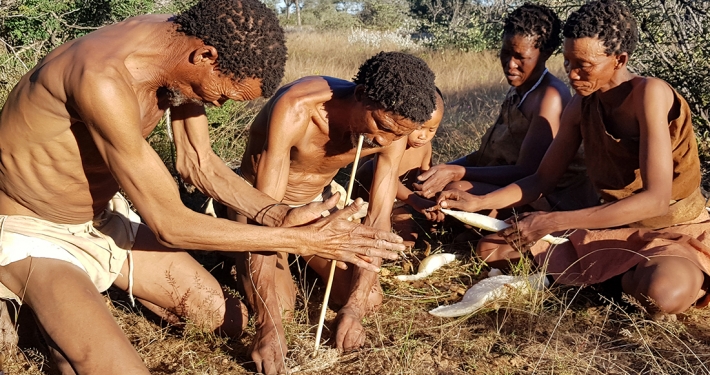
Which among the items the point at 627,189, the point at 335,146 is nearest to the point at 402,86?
the point at 335,146

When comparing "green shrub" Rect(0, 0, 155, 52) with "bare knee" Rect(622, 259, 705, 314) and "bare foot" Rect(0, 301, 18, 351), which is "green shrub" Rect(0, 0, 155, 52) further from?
"bare knee" Rect(622, 259, 705, 314)

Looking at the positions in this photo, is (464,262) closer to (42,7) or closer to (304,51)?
(42,7)

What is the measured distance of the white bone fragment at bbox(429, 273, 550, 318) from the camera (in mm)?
3498

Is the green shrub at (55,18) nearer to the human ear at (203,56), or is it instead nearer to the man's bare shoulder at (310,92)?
the man's bare shoulder at (310,92)

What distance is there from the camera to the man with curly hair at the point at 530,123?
4441 mm

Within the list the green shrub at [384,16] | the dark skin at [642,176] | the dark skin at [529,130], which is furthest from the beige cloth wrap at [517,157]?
the green shrub at [384,16]

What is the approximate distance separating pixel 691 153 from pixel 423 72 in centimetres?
145

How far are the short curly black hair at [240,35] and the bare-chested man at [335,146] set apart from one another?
0.62 metres


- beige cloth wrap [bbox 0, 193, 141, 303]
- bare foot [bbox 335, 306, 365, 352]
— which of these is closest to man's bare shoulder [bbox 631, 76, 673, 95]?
bare foot [bbox 335, 306, 365, 352]

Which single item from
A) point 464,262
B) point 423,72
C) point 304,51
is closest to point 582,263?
point 464,262

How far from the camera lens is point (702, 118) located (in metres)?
5.43

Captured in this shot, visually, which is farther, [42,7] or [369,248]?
[42,7]

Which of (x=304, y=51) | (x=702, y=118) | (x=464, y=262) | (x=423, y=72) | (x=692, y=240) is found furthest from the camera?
(x=304, y=51)

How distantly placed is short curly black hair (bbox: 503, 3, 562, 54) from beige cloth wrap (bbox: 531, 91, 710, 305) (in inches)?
31.5
